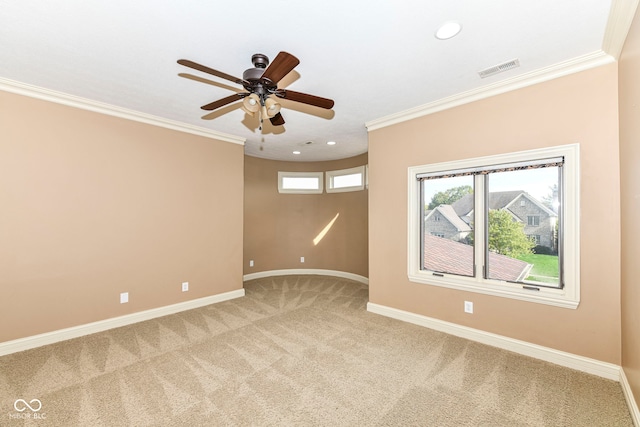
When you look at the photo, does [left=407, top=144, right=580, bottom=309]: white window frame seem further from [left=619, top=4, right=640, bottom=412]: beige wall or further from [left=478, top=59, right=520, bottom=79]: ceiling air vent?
[left=478, top=59, right=520, bottom=79]: ceiling air vent

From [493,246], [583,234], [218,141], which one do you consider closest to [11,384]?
[218,141]

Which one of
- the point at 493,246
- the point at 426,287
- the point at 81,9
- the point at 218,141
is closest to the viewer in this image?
Result: the point at 81,9

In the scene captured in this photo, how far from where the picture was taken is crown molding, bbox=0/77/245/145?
2836 millimetres

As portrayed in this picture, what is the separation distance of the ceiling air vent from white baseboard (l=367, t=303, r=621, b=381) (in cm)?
267

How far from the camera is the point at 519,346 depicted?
274cm

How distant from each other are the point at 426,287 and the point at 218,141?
3867mm

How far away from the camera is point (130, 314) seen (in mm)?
3580

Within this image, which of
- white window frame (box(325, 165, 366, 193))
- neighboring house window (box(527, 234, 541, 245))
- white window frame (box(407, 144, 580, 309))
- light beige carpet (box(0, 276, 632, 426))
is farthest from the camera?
white window frame (box(325, 165, 366, 193))

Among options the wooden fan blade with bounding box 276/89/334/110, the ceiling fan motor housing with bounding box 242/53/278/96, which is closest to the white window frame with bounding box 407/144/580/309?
the wooden fan blade with bounding box 276/89/334/110

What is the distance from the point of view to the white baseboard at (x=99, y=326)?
9.25 ft

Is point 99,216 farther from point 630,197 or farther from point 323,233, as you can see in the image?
point 630,197

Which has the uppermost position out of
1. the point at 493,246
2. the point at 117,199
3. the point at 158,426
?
the point at 117,199

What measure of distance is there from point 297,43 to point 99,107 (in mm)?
2789

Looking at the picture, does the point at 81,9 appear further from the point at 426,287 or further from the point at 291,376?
the point at 426,287
